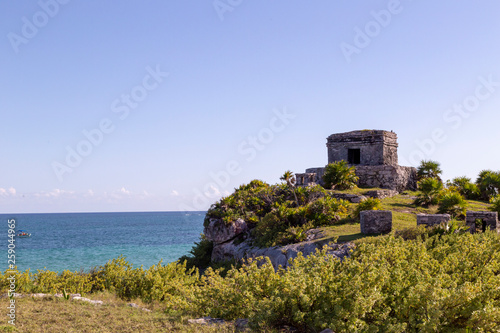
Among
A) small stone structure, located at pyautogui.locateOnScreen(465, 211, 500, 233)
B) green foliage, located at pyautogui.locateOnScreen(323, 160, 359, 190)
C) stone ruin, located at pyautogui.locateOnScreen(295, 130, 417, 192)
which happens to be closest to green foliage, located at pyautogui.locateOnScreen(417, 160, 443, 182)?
stone ruin, located at pyautogui.locateOnScreen(295, 130, 417, 192)

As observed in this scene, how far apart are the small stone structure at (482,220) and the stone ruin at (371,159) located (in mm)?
10213

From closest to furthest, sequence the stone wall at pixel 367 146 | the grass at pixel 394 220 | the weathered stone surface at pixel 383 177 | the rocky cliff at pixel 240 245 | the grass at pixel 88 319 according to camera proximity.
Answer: the grass at pixel 88 319, the rocky cliff at pixel 240 245, the grass at pixel 394 220, the weathered stone surface at pixel 383 177, the stone wall at pixel 367 146

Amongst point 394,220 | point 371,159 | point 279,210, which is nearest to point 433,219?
point 394,220

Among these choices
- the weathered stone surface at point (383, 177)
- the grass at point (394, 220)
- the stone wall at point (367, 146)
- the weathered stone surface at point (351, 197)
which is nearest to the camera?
the grass at point (394, 220)

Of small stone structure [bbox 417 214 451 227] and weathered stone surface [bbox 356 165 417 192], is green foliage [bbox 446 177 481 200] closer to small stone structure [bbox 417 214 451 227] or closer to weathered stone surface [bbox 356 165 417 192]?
weathered stone surface [bbox 356 165 417 192]

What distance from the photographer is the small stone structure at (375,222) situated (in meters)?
14.4

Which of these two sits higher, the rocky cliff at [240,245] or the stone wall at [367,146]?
the stone wall at [367,146]

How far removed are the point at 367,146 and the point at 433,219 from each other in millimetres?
13437

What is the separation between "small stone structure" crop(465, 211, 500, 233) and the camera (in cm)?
1454

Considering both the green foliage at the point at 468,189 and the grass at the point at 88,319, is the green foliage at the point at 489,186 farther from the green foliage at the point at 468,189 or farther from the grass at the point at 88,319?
the grass at the point at 88,319

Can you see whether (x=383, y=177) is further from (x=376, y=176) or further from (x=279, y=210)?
(x=279, y=210)

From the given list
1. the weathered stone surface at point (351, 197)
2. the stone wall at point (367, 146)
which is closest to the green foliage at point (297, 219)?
the weathered stone surface at point (351, 197)

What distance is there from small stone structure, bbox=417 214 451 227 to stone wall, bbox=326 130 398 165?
42.1 feet

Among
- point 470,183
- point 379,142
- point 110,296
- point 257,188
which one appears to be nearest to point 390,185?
→ point 379,142
